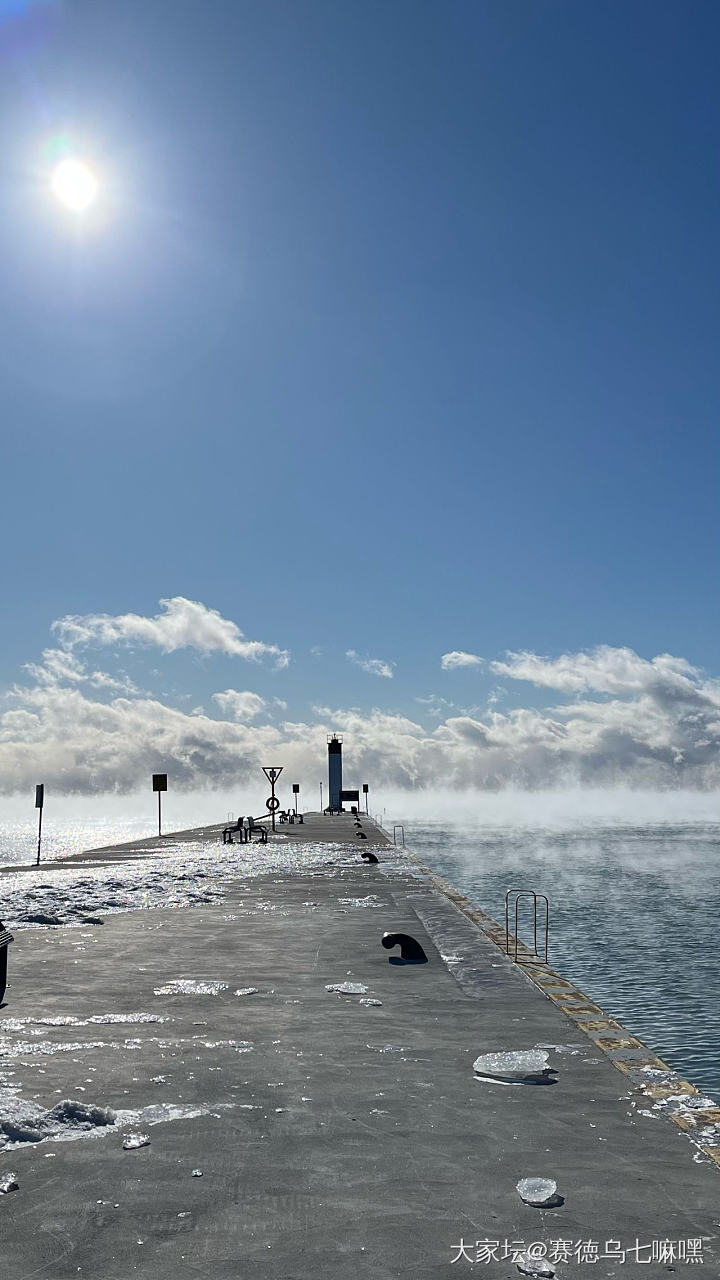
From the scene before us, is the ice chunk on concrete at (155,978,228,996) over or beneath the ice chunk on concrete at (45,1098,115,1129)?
beneath

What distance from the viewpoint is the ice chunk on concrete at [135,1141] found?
6913mm

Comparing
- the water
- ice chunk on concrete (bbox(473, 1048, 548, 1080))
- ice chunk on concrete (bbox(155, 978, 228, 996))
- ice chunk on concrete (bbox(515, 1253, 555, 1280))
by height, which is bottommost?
the water

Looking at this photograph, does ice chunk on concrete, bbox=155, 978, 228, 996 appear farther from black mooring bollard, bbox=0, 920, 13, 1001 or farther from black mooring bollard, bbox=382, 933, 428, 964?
black mooring bollard, bbox=382, 933, 428, 964

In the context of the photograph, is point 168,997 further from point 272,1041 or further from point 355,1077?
point 355,1077

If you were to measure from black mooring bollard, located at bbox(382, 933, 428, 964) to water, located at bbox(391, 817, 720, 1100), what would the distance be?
514 cm

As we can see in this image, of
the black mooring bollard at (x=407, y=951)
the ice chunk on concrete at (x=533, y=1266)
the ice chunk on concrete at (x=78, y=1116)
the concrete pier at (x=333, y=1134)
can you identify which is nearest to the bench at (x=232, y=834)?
the black mooring bollard at (x=407, y=951)

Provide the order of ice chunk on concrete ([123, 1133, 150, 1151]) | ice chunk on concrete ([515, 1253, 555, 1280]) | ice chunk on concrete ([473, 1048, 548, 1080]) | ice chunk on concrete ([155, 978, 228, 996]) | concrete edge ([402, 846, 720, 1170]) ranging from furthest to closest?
ice chunk on concrete ([155, 978, 228, 996]), ice chunk on concrete ([473, 1048, 548, 1080]), concrete edge ([402, 846, 720, 1170]), ice chunk on concrete ([123, 1133, 150, 1151]), ice chunk on concrete ([515, 1253, 555, 1280])

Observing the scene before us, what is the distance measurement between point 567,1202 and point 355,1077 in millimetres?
3234


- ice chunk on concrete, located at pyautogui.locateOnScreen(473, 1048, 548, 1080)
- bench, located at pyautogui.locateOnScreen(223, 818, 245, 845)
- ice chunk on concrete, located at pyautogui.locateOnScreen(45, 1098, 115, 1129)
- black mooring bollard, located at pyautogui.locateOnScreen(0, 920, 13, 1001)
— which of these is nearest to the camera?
ice chunk on concrete, located at pyautogui.locateOnScreen(45, 1098, 115, 1129)

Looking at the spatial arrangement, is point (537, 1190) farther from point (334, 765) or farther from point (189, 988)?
point (334, 765)

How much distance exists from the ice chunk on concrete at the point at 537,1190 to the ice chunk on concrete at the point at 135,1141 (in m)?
2.94

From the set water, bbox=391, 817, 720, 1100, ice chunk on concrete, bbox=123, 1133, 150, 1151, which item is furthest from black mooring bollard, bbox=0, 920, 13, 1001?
water, bbox=391, 817, 720, 1100

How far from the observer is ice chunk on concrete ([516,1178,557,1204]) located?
19.5 ft

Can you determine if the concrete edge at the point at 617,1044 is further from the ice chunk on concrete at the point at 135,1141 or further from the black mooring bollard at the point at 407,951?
the ice chunk on concrete at the point at 135,1141
